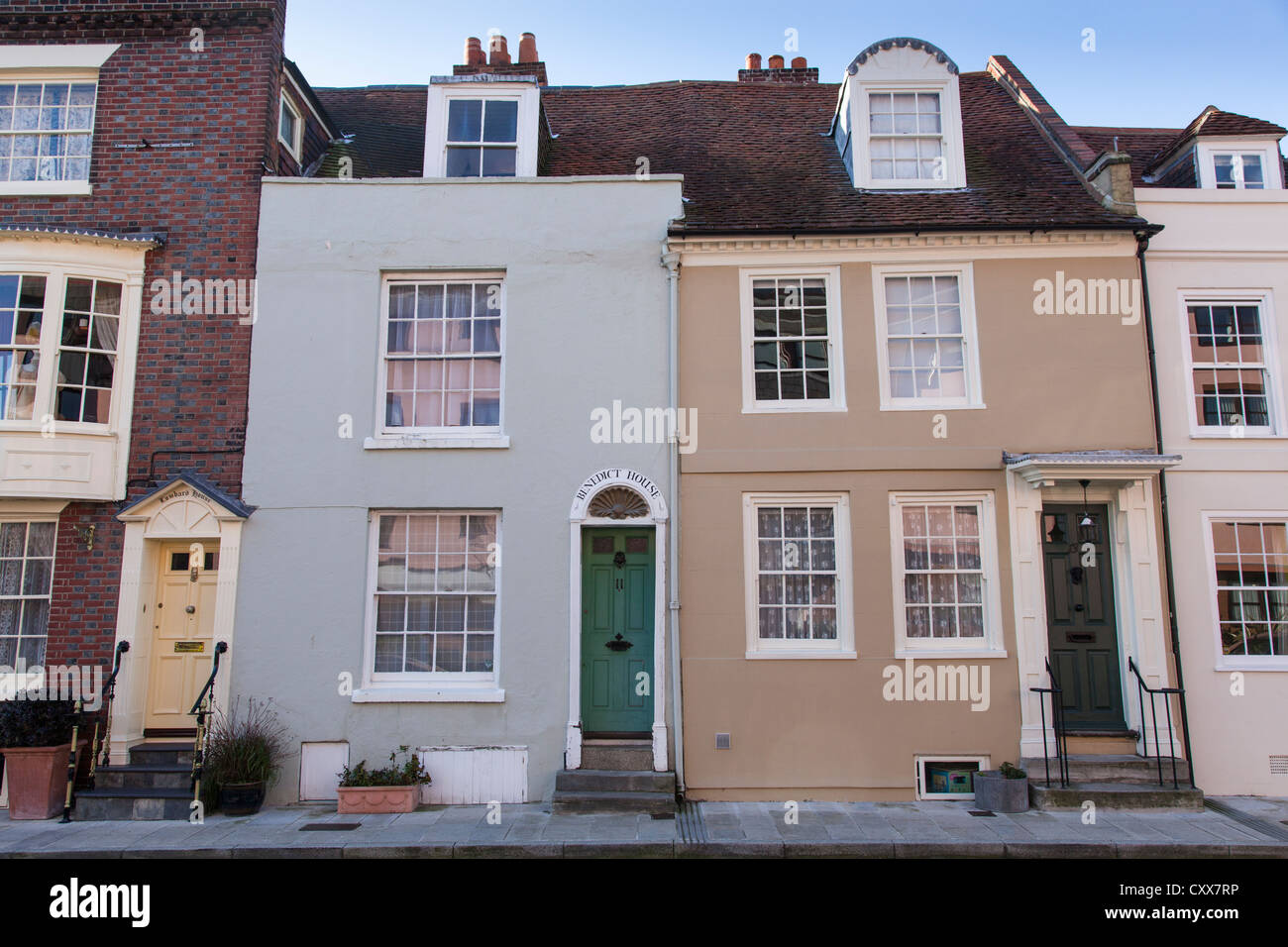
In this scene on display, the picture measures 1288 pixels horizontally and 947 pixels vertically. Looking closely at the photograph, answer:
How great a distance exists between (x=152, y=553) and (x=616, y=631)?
564 cm

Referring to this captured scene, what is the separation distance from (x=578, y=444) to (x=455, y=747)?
3.75 m

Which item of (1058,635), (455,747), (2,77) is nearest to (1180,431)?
(1058,635)

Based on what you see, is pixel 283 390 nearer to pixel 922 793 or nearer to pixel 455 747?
pixel 455 747

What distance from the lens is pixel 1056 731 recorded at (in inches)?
356

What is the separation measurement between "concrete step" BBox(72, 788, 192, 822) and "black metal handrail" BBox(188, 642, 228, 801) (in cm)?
20

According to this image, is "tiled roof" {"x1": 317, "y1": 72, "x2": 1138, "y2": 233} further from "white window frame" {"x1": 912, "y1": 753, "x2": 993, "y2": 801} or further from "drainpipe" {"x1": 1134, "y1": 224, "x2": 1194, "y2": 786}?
"white window frame" {"x1": 912, "y1": 753, "x2": 993, "y2": 801}

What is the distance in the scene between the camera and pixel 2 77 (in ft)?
35.1

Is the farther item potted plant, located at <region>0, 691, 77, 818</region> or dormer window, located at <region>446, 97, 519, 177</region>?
dormer window, located at <region>446, 97, 519, 177</region>

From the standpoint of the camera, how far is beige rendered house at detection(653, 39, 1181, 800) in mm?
9203

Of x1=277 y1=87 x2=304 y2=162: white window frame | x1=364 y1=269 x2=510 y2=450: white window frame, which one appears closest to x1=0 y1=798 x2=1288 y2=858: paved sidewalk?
x1=364 y1=269 x2=510 y2=450: white window frame

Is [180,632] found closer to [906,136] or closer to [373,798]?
[373,798]

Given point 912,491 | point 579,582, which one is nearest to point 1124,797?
point 912,491

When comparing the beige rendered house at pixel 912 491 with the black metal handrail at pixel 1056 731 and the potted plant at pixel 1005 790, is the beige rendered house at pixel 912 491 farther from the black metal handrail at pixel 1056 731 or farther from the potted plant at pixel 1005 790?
the potted plant at pixel 1005 790

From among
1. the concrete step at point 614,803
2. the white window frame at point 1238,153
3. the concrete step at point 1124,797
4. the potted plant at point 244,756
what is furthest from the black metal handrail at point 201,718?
the white window frame at point 1238,153
